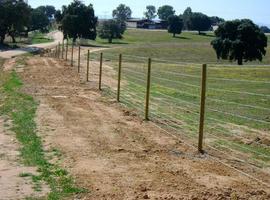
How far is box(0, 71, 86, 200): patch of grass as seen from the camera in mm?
8225

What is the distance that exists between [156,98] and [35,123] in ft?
27.0

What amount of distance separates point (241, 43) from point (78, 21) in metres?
32.7

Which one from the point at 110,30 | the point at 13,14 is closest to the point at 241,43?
the point at 13,14

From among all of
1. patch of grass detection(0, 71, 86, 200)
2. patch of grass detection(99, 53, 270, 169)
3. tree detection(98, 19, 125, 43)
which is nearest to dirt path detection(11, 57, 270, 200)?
patch of grass detection(0, 71, 86, 200)

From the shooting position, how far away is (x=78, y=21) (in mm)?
96062

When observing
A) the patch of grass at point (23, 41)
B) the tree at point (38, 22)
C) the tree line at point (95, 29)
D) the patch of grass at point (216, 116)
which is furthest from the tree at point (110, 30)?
the patch of grass at point (216, 116)

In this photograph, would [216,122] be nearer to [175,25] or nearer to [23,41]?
[23,41]

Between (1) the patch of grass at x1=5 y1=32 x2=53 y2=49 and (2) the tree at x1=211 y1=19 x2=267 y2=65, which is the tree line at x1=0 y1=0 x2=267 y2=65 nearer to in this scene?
(2) the tree at x1=211 y1=19 x2=267 y2=65

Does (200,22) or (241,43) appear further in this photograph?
(200,22)

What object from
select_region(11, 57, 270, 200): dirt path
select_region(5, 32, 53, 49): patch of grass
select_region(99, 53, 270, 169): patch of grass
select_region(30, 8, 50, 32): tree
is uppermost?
select_region(30, 8, 50, 32): tree

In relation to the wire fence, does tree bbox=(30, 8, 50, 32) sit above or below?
above

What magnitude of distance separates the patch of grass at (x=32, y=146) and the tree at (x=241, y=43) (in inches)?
2202

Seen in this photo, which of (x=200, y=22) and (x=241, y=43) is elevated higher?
(x=200, y=22)

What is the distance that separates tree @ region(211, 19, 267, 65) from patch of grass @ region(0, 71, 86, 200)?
5594 cm
